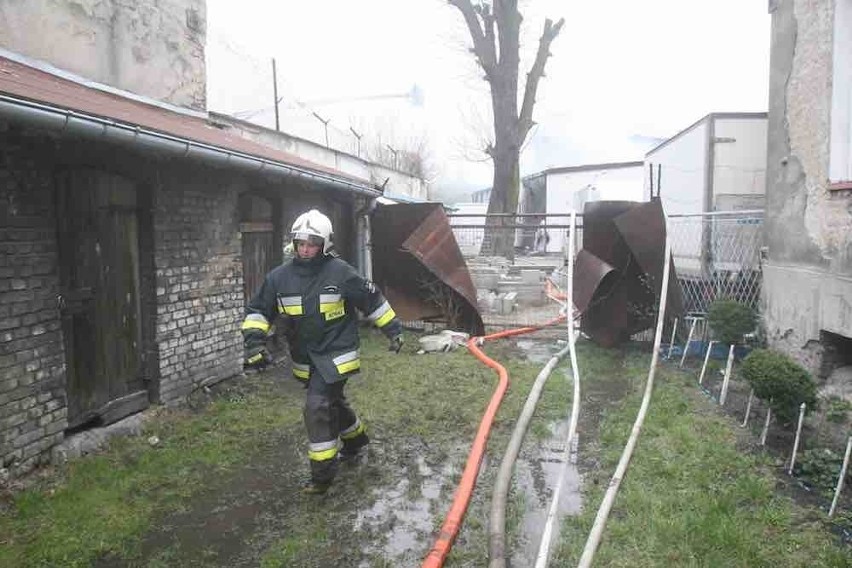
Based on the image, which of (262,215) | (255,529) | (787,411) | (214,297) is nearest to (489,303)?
(262,215)

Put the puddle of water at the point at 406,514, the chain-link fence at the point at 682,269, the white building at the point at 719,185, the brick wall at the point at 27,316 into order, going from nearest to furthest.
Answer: the puddle of water at the point at 406,514, the brick wall at the point at 27,316, the chain-link fence at the point at 682,269, the white building at the point at 719,185

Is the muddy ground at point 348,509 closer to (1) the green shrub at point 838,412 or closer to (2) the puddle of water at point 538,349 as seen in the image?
(1) the green shrub at point 838,412

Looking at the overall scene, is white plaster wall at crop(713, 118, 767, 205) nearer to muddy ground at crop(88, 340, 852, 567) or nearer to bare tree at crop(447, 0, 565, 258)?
muddy ground at crop(88, 340, 852, 567)

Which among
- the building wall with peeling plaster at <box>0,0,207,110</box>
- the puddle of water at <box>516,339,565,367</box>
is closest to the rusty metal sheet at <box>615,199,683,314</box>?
the puddle of water at <box>516,339,565,367</box>

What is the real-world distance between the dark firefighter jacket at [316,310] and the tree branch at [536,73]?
13.5 m

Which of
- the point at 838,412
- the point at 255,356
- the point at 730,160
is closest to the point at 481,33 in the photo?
the point at 730,160

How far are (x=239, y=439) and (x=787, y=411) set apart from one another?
14.3ft

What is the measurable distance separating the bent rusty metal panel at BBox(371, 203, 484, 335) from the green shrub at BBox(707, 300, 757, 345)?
3.21 meters

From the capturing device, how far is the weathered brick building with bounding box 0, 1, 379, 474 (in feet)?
12.8

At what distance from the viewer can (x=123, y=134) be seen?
4043 millimetres

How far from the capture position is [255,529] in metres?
3.58

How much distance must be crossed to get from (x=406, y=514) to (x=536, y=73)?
14.7m

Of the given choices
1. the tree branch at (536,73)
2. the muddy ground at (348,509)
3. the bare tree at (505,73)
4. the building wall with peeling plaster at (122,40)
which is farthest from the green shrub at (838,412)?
the tree branch at (536,73)

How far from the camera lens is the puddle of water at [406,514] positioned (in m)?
3.33
